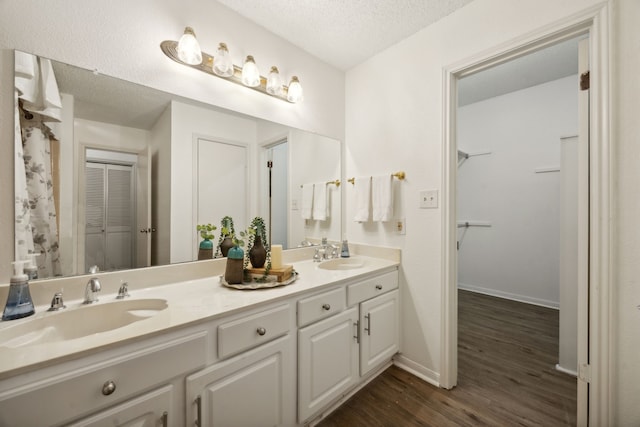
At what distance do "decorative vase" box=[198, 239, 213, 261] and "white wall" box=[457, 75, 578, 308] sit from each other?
3411 millimetres

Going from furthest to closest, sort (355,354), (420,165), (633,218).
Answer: (420,165) < (355,354) < (633,218)

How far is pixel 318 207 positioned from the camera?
84.6 inches

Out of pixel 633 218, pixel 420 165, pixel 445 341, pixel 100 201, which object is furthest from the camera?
pixel 420 165

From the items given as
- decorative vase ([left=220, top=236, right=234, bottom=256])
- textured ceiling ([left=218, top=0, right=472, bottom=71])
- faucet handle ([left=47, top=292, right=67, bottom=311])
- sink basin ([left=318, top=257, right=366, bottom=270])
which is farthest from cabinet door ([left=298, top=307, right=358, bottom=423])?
textured ceiling ([left=218, top=0, right=472, bottom=71])

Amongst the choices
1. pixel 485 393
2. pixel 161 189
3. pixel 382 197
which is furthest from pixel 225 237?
pixel 485 393

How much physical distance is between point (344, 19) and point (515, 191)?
285cm

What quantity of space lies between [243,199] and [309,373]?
1078 mm

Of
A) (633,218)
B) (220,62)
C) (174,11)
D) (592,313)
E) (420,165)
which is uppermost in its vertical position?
(174,11)

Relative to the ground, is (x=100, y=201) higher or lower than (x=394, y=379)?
higher

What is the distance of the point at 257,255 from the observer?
4.72 feet

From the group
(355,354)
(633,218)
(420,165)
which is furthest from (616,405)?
(420,165)

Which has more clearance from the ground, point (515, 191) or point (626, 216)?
point (515, 191)

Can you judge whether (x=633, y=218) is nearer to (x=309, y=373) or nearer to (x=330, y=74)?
(x=309, y=373)

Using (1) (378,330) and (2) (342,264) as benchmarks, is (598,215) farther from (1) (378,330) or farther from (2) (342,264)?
(2) (342,264)
